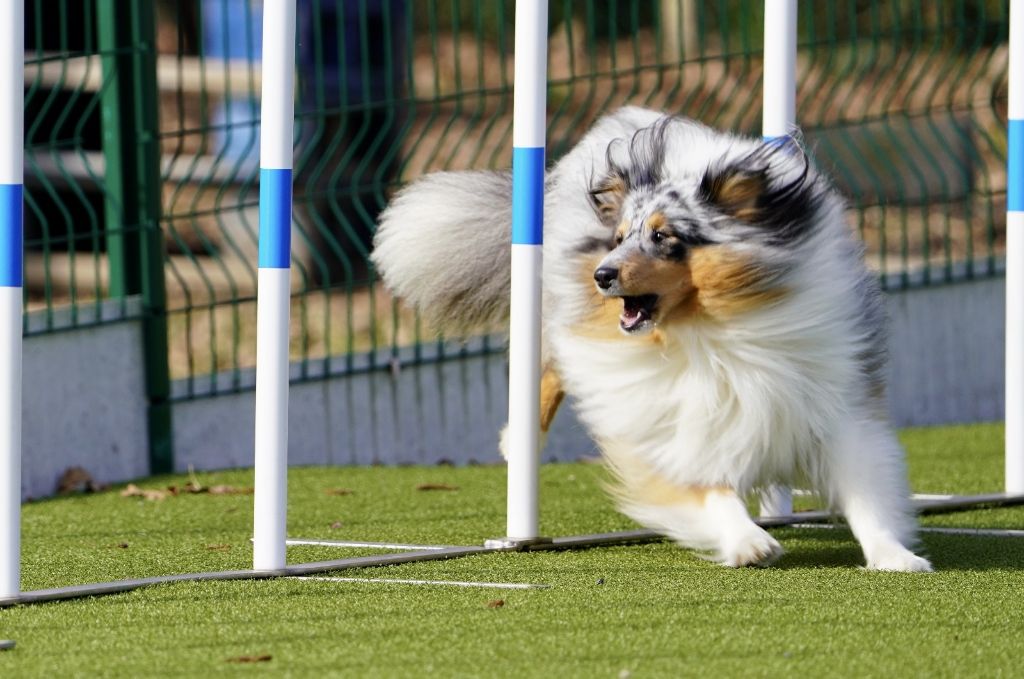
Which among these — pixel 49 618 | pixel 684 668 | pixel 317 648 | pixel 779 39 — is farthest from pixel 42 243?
pixel 684 668

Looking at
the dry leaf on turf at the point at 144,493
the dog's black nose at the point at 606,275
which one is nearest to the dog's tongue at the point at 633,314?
the dog's black nose at the point at 606,275

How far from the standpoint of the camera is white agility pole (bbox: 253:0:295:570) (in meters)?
4.16

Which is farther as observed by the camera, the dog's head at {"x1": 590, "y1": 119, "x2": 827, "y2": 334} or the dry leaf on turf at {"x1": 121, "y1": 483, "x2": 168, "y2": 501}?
the dry leaf on turf at {"x1": 121, "y1": 483, "x2": 168, "y2": 501}

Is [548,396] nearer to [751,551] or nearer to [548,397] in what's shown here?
[548,397]

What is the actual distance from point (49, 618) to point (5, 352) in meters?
0.57

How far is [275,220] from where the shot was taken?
4.20 metres

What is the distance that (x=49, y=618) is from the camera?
12.1 ft

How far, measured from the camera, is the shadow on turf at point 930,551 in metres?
4.58

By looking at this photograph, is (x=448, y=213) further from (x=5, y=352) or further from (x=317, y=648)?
(x=317, y=648)

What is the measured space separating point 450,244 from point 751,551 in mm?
1639

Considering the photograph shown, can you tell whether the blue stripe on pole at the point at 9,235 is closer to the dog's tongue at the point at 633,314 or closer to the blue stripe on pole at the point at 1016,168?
the dog's tongue at the point at 633,314

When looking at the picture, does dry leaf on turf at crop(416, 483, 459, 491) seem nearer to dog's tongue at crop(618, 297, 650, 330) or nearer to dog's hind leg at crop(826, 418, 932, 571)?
dog's tongue at crop(618, 297, 650, 330)

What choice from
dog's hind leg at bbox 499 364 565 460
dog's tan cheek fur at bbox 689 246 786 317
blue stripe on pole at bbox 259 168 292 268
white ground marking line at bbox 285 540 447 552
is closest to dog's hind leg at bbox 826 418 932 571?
dog's tan cheek fur at bbox 689 246 786 317

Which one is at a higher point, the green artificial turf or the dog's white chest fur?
the dog's white chest fur
